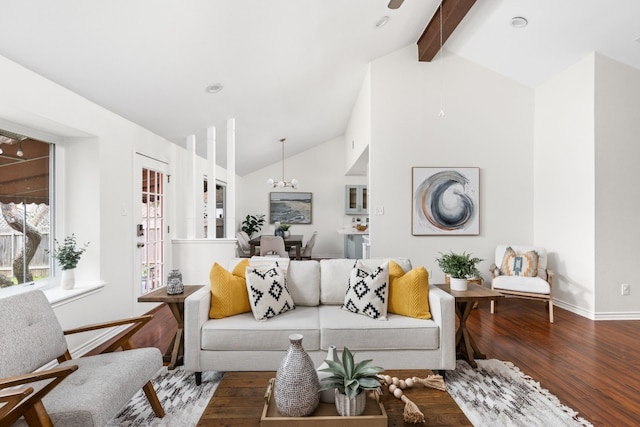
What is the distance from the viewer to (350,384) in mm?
1385

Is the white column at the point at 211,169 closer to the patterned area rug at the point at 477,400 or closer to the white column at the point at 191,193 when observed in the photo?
the white column at the point at 191,193

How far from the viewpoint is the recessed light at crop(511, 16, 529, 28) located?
379cm

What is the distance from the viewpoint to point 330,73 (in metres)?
4.66

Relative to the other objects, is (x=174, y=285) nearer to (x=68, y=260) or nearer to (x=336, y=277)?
(x=68, y=260)

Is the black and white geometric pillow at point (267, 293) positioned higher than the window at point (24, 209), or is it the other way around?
the window at point (24, 209)

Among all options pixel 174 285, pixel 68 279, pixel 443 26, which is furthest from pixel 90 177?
pixel 443 26

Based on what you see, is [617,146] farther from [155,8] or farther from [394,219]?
[155,8]

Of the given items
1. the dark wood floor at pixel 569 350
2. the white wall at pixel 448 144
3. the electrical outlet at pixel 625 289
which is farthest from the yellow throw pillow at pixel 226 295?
the electrical outlet at pixel 625 289

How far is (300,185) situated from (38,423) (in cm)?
755

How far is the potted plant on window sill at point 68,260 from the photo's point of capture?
9.71ft

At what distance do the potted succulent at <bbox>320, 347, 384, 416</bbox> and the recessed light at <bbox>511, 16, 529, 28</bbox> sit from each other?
4057 mm

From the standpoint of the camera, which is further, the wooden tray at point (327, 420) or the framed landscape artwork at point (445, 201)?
the framed landscape artwork at point (445, 201)

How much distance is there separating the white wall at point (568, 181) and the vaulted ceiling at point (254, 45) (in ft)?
1.10

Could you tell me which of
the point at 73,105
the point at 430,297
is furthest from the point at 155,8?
the point at 430,297
